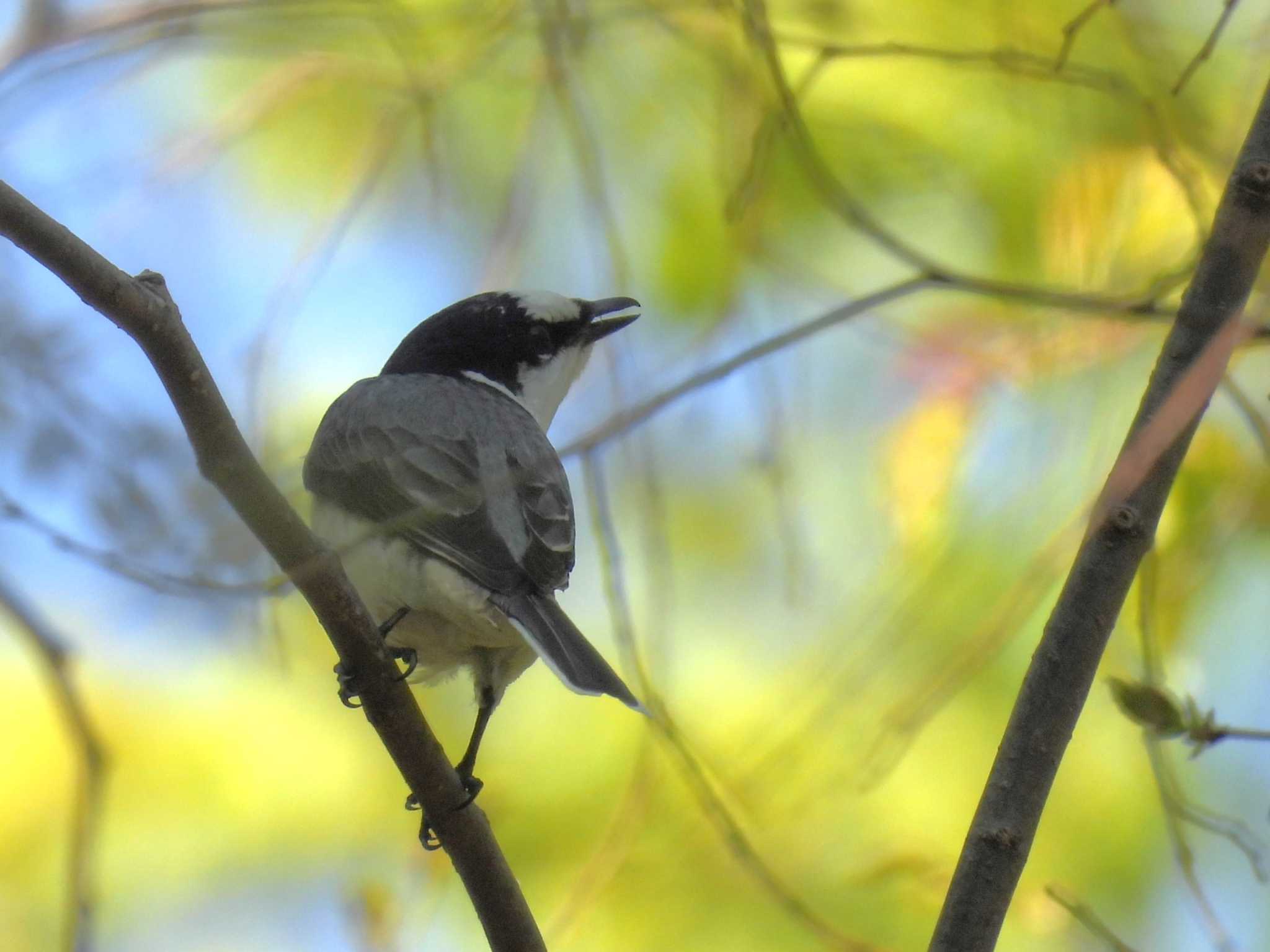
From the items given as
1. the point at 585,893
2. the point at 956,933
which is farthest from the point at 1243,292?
the point at 585,893

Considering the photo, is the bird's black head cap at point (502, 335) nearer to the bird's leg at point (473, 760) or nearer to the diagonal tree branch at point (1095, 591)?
the bird's leg at point (473, 760)

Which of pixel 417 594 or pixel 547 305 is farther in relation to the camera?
pixel 547 305

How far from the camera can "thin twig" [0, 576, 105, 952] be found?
2.03 m

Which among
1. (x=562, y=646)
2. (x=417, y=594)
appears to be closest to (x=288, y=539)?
(x=562, y=646)

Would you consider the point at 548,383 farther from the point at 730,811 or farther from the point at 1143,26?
the point at 1143,26

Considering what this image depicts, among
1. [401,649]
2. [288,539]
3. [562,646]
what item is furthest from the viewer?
[401,649]

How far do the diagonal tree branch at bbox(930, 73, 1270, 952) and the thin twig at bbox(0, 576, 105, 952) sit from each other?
1220mm

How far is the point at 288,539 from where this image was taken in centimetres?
218

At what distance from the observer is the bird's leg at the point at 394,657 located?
243 centimetres

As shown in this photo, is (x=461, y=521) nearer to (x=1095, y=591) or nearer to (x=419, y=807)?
(x=419, y=807)

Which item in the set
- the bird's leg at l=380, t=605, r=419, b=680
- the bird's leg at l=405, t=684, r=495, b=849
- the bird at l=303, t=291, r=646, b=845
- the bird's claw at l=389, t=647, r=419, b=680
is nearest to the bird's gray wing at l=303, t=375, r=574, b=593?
the bird at l=303, t=291, r=646, b=845

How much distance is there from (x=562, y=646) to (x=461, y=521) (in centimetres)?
45

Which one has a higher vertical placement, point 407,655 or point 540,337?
point 540,337

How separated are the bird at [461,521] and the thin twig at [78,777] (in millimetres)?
429
